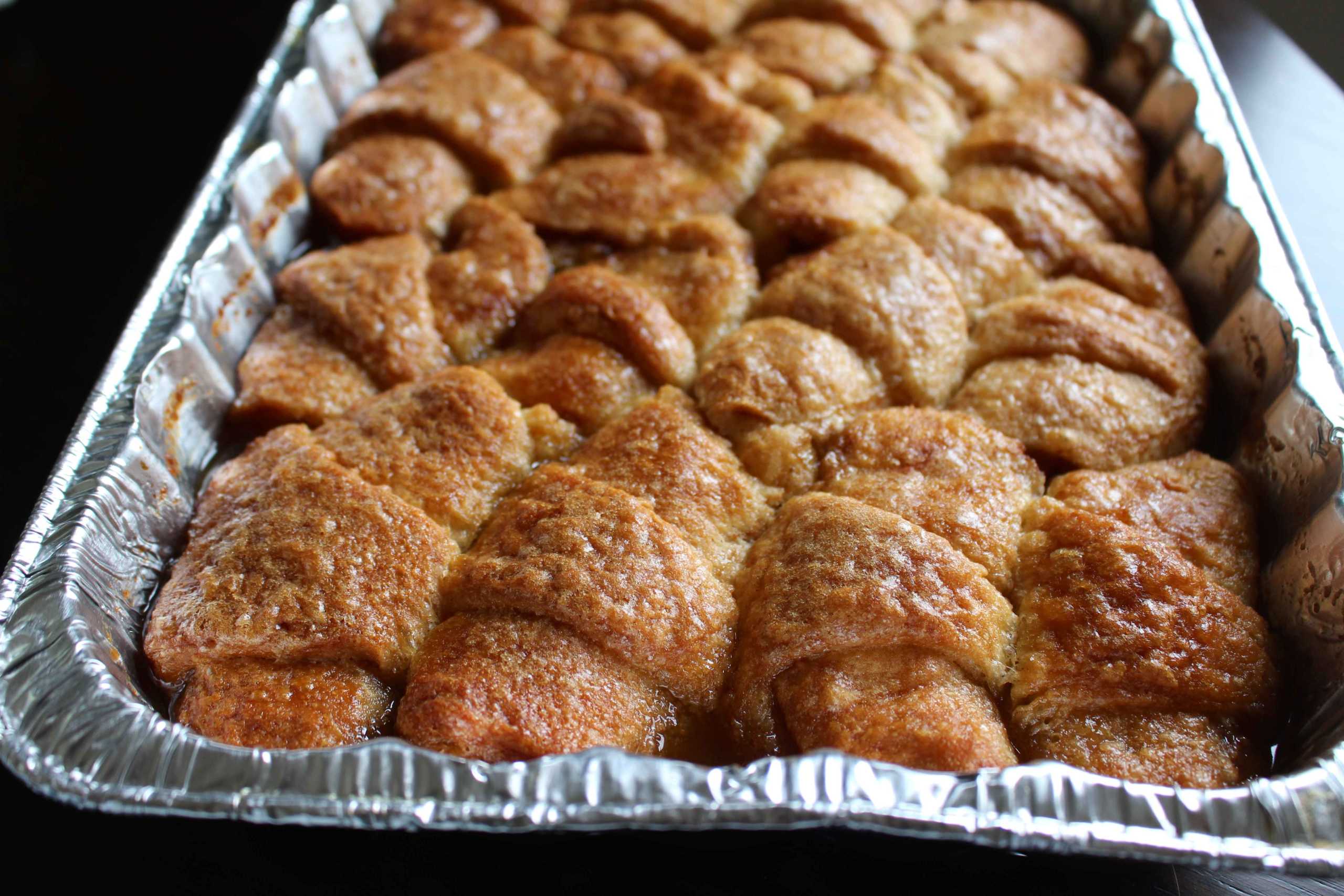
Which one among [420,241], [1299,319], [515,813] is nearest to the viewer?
[515,813]

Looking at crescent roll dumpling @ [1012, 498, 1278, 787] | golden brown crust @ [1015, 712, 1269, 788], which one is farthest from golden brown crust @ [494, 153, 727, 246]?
golden brown crust @ [1015, 712, 1269, 788]

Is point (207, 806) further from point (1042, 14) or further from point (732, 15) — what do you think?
point (1042, 14)

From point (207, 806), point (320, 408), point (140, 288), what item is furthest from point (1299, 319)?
point (140, 288)

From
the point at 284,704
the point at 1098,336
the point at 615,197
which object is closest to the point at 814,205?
the point at 615,197

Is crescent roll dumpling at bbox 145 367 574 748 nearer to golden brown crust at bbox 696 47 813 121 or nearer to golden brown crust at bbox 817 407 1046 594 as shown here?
golden brown crust at bbox 817 407 1046 594

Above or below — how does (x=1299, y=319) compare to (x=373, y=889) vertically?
above

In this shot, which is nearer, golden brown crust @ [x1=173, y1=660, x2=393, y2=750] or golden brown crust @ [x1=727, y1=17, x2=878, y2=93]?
golden brown crust @ [x1=173, y1=660, x2=393, y2=750]
